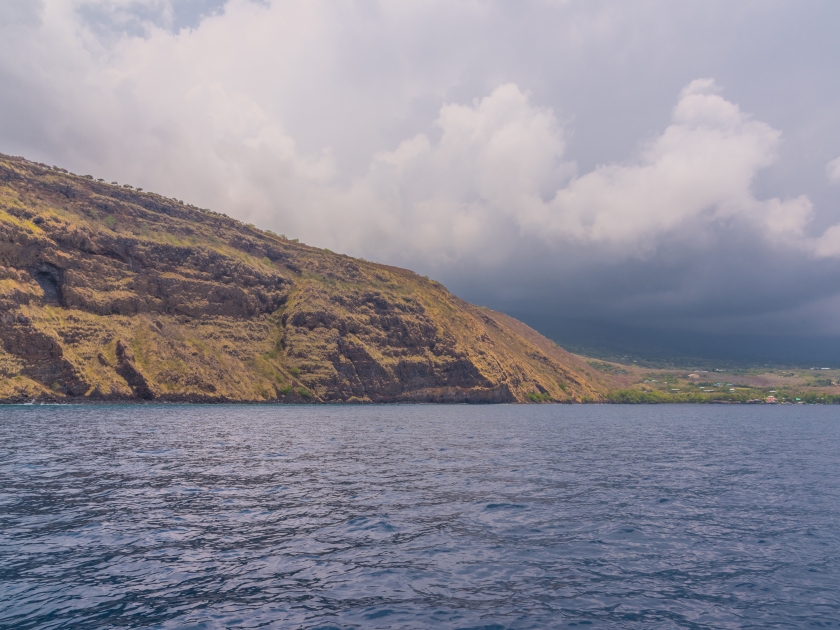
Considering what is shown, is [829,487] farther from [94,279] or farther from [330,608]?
[94,279]

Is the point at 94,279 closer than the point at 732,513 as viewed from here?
No

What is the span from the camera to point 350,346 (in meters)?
197

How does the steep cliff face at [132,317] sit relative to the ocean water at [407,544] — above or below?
above

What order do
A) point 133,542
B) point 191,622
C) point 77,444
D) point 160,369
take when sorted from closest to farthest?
point 191,622
point 133,542
point 77,444
point 160,369

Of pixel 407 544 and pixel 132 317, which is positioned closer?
pixel 407 544

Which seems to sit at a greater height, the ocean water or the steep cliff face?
the steep cliff face

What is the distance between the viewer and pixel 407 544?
19.2 metres

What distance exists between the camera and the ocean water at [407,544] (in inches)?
537

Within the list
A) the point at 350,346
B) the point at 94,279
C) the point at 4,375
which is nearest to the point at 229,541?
the point at 4,375

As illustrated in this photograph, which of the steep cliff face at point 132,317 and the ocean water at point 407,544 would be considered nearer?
the ocean water at point 407,544

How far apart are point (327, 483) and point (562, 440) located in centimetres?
3828

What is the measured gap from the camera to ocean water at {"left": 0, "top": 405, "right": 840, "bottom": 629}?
13633 millimetres

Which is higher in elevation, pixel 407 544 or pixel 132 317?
pixel 132 317

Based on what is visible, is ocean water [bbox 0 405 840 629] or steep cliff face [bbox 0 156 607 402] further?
steep cliff face [bbox 0 156 607 402]
